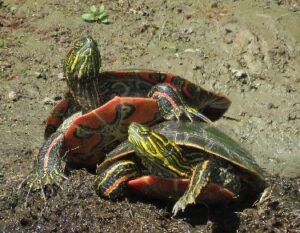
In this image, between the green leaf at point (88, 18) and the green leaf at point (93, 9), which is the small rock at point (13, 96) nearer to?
the green leaf at point (88, 18)

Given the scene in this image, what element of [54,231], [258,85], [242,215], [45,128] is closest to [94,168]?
[45,128]

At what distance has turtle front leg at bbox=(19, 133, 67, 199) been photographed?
508 centimetres

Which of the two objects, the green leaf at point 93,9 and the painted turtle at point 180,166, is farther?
the green leaf at point 93,9

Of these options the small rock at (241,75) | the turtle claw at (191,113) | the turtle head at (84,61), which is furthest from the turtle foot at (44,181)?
the small rock at (241,75)

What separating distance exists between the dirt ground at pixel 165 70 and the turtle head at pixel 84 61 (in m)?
0.77

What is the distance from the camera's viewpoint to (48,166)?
519 centimetres

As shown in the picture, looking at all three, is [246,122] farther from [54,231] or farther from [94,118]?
[54,231]

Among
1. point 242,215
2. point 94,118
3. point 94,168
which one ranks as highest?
point 94,118

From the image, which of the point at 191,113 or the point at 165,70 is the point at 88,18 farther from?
the point at 191,113

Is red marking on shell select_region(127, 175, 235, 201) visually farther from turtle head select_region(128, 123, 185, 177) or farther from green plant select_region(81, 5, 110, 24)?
green plant select_region(81, 5, 110, 24)

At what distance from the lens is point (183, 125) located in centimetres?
498

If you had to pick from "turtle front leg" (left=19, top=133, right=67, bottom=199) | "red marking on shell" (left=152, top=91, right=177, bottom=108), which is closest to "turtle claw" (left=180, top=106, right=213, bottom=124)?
"red marking on shell" (left=152, top=91, right=177, bottom=108)

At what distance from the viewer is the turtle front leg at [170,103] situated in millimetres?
5449

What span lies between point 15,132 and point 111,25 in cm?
207
